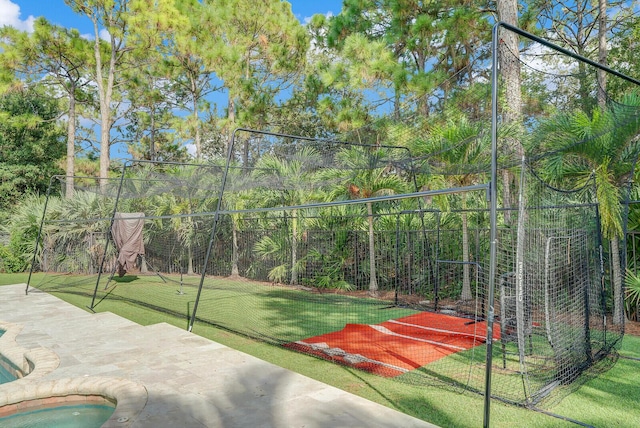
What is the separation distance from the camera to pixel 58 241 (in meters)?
10.9

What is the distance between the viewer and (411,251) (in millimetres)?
7180

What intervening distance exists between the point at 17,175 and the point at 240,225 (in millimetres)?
11703

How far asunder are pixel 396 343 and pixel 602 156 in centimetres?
298

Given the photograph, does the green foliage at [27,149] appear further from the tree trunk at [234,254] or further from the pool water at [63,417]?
the pool water at [63,417]

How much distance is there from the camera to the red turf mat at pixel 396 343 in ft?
12.9

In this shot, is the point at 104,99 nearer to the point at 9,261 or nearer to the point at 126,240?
the point at 9,261

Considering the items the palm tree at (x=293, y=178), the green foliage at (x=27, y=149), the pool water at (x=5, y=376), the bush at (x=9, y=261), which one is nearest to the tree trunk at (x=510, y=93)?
the palm tree at (x=293, y=178)

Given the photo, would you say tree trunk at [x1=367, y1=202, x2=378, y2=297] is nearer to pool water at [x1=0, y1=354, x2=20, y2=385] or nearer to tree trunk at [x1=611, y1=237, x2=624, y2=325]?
tree trunk at [x1=611, y1=237, x2=624, y2=325]

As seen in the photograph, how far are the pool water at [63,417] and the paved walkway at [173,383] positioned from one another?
0.32ft

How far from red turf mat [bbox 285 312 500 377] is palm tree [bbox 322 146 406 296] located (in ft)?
6.28

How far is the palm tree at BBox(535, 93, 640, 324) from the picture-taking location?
450 cm

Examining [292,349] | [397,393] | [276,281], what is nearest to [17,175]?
[276,281]

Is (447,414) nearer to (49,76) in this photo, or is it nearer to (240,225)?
(240,225)

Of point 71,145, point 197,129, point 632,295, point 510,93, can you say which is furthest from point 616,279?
point 71,145
